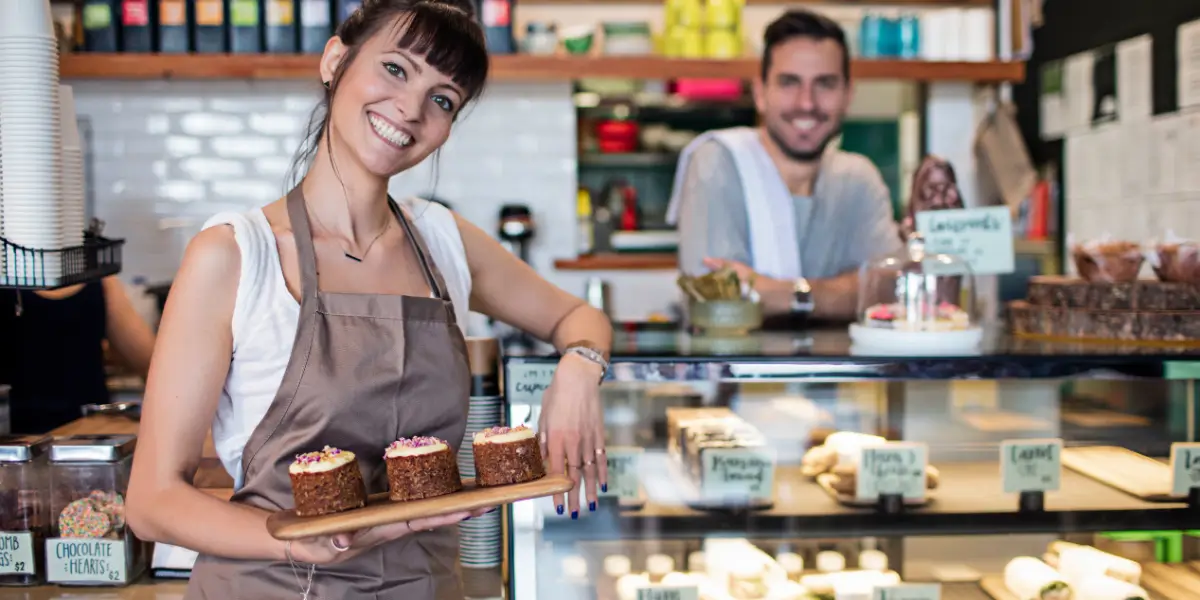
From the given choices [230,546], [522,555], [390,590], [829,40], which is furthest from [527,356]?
[829,40]

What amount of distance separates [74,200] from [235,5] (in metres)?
3.23

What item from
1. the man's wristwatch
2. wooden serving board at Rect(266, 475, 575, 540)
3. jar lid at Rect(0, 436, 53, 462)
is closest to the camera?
wooden serving board at Rect(266, 475, 575, 540)

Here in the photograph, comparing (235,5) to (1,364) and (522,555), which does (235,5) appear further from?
(522,555)

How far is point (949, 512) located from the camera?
200cm

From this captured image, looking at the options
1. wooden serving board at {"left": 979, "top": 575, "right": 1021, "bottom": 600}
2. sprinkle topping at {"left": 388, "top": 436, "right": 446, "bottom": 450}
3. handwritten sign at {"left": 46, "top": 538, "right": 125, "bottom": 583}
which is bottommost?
wooden serving board at {"left": 979, "top": 575, "right": 1021, "bottom": 600}

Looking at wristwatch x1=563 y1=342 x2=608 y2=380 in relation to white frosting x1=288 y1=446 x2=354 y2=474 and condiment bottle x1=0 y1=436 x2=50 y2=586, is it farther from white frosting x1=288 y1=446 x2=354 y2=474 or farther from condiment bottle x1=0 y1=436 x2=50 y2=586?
condiment bottle x1=0 y1=436 x2=50 y2=586

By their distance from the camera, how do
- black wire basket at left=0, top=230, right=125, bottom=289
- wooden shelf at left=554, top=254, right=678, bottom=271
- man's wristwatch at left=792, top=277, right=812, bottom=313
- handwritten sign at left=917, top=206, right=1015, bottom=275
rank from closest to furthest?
1. black wire basket at left=0, top=230, right=125, bottom=289
2. handwritten sign at left=917, top=206, right=1015, bottom=275
3. man's wristwatch at left=792, top=277, right=812, bottom=313
4. wooden shelf at left=554, top=254, right=678, bottom=271

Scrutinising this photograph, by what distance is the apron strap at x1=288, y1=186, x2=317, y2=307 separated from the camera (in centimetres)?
152

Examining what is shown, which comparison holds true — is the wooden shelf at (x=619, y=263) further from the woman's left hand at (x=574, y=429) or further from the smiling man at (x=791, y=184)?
the woman's left hand at (x=574, y=429)

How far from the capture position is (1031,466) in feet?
6.70

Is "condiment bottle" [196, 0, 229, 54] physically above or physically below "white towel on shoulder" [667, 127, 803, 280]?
above

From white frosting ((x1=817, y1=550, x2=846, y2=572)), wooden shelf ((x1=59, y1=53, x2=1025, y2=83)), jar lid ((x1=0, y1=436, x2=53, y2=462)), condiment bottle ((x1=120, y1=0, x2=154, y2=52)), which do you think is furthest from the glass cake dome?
condiment bottle ((x1=120, y1=0, x2=154, y2=52))

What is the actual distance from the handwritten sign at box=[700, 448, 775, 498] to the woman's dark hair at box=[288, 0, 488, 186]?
855 millimetres

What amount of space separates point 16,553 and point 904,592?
1.63 metres
